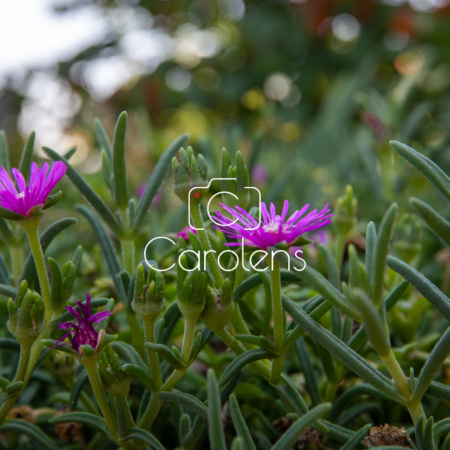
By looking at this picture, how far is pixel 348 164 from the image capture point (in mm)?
926

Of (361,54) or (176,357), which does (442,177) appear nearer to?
(176,357)

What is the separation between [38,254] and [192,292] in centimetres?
12

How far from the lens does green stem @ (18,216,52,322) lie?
0.98 feet

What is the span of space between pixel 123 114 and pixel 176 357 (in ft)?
0.61

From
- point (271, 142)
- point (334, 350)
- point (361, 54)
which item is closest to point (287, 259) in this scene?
point (334, 350)

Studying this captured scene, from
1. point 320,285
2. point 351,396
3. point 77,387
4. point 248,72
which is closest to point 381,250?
point 320,285

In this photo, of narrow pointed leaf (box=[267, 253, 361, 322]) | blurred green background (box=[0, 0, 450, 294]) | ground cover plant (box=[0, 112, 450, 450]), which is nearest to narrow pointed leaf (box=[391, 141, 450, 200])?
ground cover plant (box=[0, 112, 450, 450])

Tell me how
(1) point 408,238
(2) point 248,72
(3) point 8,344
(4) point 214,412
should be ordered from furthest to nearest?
(2) point 248,72 → (1) point 408,238 → (3) point 8,344 → (4) point 214,412

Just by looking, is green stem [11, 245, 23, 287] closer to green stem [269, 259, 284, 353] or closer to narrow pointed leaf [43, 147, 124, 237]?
narrow pointed leaf [43, 147, 124, 237]

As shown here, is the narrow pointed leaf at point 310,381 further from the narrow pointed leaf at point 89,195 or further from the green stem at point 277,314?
the narrow pointed leaf at point 89,195

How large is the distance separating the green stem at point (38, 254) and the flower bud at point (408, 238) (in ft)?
1.08

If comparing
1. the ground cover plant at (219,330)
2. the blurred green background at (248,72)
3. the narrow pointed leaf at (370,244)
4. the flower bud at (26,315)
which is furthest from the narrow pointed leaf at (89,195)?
the blurred green background at (248,72)

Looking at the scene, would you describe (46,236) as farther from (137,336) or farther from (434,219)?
(434,219)

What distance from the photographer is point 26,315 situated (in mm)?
284
